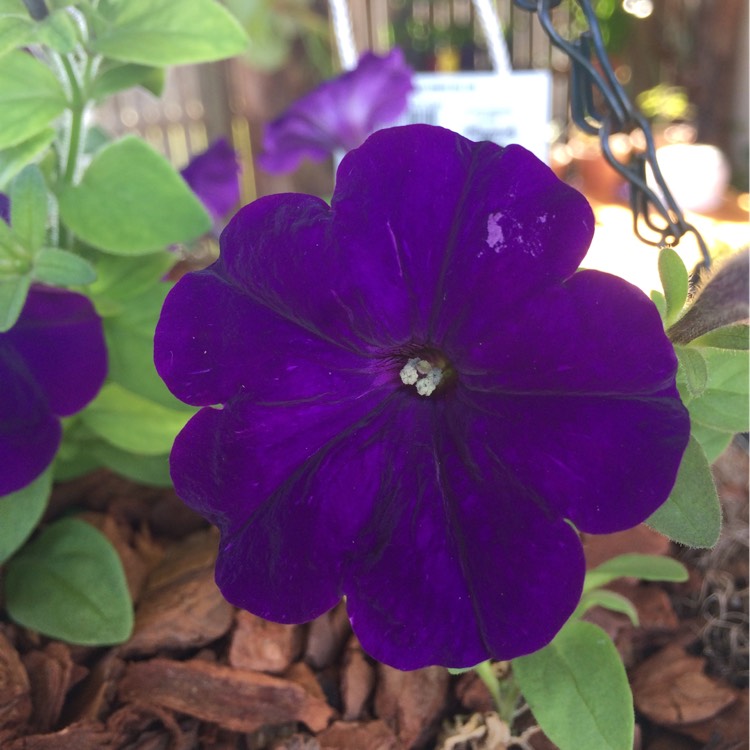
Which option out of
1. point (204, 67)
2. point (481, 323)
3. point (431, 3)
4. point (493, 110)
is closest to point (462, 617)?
point (481, 323)

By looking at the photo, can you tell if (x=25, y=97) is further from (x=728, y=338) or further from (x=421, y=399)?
(x=728, y=338)

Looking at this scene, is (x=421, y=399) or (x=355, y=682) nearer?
(x=421, y=399)

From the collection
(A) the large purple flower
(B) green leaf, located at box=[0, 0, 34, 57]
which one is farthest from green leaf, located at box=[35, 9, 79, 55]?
(A) the large purple flower

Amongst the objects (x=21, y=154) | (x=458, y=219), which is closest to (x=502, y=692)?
(x=458, y=219)

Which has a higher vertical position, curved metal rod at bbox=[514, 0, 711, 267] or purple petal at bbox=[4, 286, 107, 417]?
curved metal rod at bbox=[514, 0, 711, 267]

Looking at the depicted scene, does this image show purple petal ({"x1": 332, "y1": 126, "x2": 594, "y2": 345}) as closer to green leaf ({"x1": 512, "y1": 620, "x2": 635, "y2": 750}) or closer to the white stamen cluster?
the white stamen cluster

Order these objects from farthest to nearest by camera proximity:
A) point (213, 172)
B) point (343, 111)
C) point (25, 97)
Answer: point (343, 111), point (213, 172), point (25, 97)
